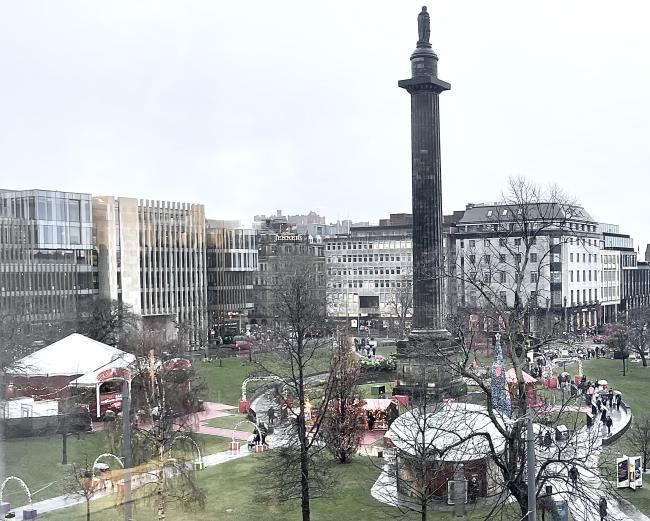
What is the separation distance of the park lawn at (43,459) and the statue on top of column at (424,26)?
111ft

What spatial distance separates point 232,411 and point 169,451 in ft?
64.2

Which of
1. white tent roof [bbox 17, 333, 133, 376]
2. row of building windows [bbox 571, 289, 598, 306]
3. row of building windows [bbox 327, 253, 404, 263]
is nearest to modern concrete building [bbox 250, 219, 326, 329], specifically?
row of building windows [bbox 327, 253, 404, 263]

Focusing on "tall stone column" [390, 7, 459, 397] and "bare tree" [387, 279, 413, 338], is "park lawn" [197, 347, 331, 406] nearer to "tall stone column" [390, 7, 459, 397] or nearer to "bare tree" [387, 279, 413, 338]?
"tall stone column" [390, 7, 459, 397]

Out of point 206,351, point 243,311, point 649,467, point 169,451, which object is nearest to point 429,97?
point 649,467

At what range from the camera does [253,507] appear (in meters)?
28.6

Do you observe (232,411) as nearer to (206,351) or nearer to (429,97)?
(429,97)

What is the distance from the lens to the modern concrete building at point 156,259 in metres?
87.0

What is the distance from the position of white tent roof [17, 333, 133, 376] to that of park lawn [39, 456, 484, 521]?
1530cm

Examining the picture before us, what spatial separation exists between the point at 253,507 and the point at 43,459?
38.8ft

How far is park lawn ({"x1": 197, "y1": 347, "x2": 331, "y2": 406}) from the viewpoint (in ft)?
179

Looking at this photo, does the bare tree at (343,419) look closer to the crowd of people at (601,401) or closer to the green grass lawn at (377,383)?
the crowd of people at (601,401)

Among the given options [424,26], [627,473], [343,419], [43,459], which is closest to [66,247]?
[424,26]

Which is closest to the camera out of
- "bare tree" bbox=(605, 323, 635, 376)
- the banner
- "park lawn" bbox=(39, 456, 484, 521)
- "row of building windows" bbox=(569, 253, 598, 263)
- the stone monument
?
"park lawn" bbox=(39, 456, 484, 521)

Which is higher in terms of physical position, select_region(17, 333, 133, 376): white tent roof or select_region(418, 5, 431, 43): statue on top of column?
select_region(418, 5, 431, 43): statue on top of column
